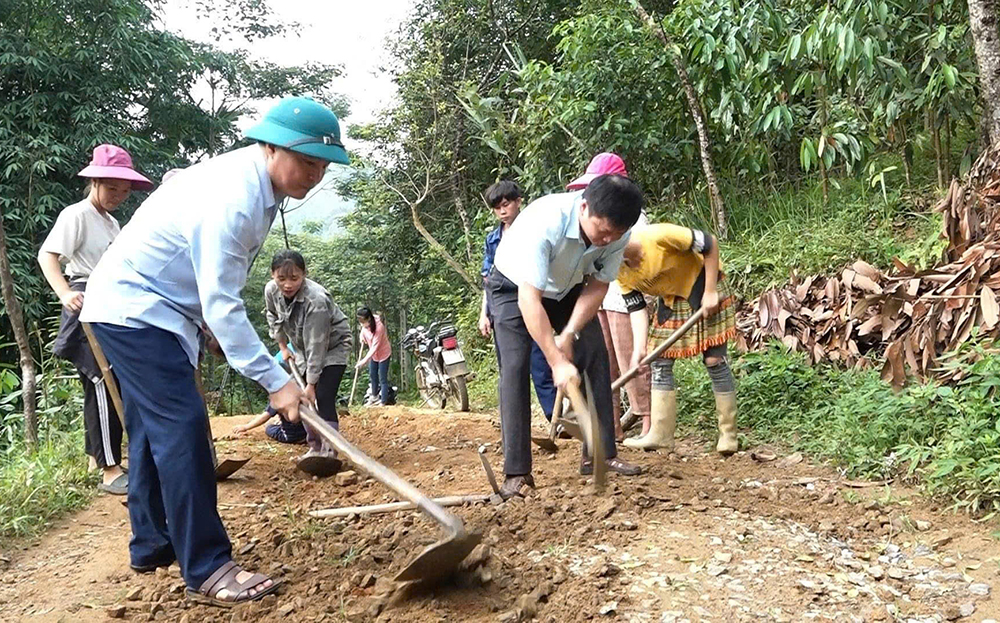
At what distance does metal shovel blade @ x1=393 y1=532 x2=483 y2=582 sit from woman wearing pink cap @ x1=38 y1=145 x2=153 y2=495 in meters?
2.36

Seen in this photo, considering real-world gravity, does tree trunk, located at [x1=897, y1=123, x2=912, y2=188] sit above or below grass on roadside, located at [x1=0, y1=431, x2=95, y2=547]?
above

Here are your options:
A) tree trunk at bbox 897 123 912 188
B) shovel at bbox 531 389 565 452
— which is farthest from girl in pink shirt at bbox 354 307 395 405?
tree trunk at bbox 897 123 912 188

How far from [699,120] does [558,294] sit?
4.20 meters

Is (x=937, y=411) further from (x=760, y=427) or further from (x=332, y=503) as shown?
(x=332, y=503)

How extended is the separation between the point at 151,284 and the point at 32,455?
274cm

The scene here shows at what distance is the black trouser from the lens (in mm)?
3648

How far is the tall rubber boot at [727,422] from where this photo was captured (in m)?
4.55

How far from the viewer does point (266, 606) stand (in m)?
2.66

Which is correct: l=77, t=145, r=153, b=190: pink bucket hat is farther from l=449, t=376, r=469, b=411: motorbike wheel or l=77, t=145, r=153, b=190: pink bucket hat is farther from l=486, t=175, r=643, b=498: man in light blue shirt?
l=449, t=376, r=469, b=411: motorbike wheel

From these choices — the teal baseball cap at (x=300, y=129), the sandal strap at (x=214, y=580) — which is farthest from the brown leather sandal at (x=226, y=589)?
the teal baseball cap at (x=300, y=129)

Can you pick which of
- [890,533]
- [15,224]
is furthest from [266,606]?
[15,224]

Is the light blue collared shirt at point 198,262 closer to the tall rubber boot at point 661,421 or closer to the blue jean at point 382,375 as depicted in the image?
the tall rubber boot at point 661,421

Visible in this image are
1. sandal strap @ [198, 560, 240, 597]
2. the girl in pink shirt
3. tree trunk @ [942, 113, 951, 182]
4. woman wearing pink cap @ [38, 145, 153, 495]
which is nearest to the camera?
sandal strap @ [198, 560, 240, 597]

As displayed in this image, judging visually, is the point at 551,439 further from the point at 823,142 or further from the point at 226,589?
the point at 823,142
